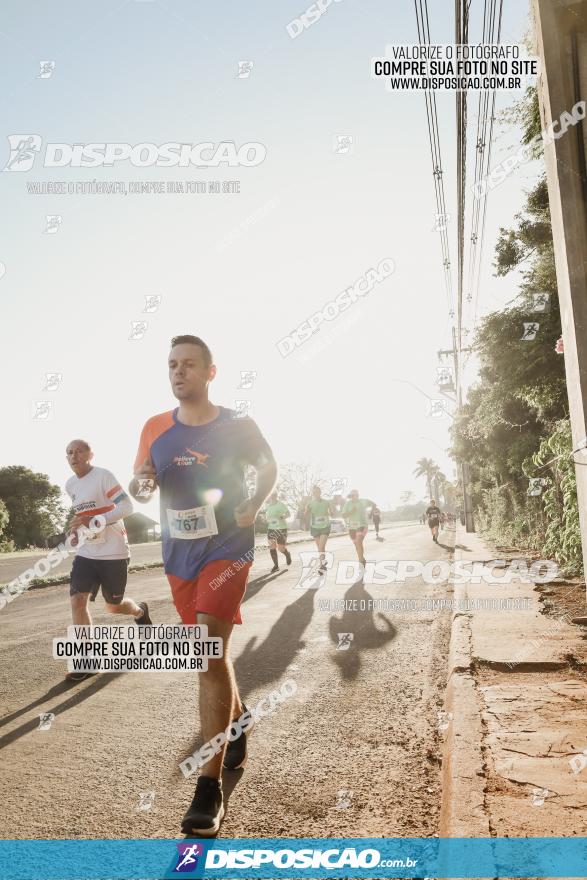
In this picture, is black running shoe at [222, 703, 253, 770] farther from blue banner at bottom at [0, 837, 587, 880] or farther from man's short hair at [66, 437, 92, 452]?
man's short hair at [66, 437, 92, 452]

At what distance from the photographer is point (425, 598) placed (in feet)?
30.2

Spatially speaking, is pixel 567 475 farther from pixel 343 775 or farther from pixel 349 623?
pixel 343 775

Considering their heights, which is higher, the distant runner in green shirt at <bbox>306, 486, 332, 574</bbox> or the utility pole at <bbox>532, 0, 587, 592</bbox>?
the utility pole at <bbox>532, 0, 587, 592</bbox>

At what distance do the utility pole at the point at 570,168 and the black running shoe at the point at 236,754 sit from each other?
2149 mm

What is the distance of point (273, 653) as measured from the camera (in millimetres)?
5836

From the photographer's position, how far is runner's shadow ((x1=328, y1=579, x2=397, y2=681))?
5.29 metres

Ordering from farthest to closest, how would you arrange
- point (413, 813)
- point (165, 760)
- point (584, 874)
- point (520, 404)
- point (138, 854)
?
point (520, 404), point (165, 760), point (413, 813), point (138, 854), point (584, 874)

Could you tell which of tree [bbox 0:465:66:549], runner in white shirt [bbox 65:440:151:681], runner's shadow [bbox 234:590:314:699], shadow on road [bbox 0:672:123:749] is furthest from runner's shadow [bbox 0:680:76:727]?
tree [bbox 0:465:66:549]

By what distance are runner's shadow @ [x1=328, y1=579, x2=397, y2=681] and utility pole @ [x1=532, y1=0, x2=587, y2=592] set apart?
274 centimetres

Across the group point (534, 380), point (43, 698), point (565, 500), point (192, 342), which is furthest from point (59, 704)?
point (534, 380)

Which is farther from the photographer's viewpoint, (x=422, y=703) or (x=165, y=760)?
(x=422, y=703)

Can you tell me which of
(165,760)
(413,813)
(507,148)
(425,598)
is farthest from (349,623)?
(507,148)

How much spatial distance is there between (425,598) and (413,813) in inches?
270

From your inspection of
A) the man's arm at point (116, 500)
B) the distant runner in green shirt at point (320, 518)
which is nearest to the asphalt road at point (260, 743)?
the man's arm at point (116, 500)
